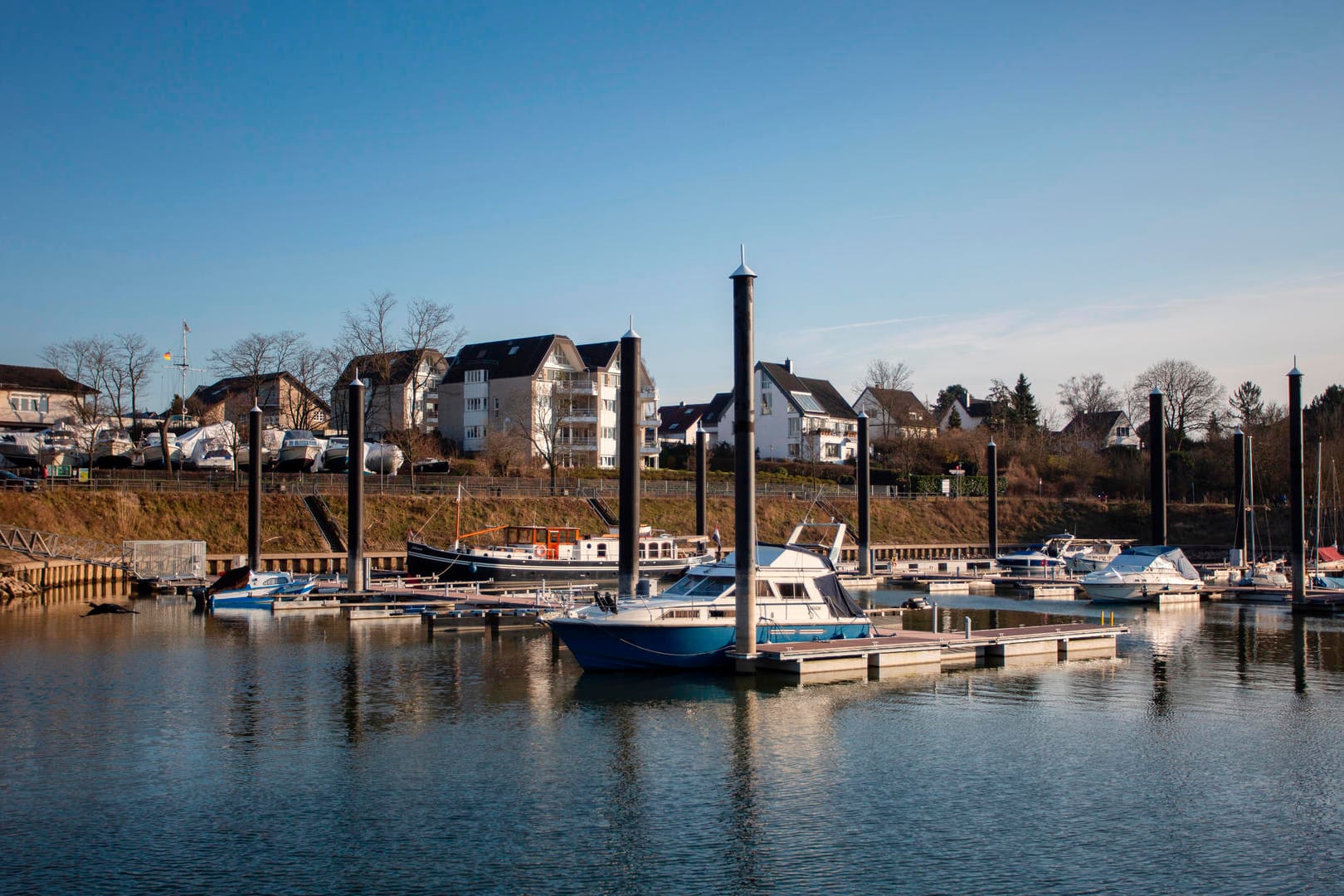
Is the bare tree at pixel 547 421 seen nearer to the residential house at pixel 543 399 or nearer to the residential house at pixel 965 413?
the residential house at pixel 543 399

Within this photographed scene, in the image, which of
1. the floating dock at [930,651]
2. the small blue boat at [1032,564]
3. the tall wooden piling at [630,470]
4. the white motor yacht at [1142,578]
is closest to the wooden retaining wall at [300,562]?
the tall wooden piling at [630,470]

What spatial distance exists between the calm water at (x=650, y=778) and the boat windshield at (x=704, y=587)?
2.42 metres

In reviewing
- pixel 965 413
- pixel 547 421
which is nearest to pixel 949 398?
pixel 965 413

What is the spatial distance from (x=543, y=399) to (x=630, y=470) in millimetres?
53710

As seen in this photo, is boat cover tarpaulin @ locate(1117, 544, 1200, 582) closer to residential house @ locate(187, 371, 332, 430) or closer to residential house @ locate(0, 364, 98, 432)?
residential house @ locate(187, 371, 332, 430)

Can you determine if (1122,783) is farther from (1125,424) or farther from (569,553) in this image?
(1125,424)

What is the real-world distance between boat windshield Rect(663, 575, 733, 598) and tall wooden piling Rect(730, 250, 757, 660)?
7.06ft

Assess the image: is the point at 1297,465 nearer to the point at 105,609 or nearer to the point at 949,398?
the point at 105,609

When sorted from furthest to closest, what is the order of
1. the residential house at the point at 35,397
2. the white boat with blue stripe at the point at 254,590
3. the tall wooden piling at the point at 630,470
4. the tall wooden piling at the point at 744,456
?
the residential house at the point at 35,397 → the white boat with blue stripe at the point at 254,590 → the tall wooden piling at the point at 630,470 → the tall wooden piling at the point at 744,456

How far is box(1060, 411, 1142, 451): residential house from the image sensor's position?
375ft

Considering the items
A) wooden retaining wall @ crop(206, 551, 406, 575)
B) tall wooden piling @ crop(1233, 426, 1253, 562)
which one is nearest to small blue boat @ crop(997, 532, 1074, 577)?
tall wooden piling @ crop(1233, 426, 1253, 562)

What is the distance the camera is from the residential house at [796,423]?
102 meters

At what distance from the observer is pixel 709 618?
2752 cm

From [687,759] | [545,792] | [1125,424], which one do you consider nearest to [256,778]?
[545,792]
